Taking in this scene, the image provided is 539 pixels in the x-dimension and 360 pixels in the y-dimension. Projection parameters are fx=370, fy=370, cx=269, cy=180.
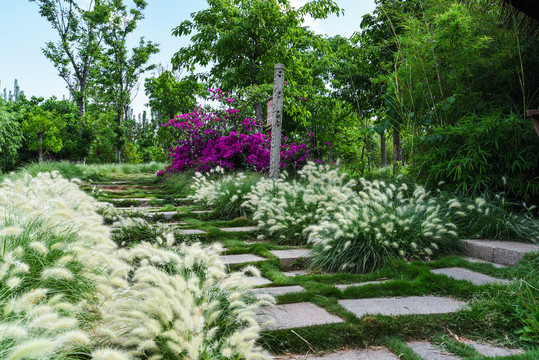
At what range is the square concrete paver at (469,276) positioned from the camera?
2.30 meters

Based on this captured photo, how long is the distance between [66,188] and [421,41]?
13.3 ft

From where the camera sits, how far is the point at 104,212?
4051 millimetres

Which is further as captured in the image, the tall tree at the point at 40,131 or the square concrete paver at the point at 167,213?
the tall tree at the point at 40,131

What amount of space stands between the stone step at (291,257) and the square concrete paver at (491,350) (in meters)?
1.47

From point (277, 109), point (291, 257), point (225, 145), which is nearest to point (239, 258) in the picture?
point (291, 257)

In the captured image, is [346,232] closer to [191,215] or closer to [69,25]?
[191,215]

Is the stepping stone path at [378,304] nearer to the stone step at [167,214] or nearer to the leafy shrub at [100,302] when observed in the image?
Answer: the leafy shrub at [100,302]

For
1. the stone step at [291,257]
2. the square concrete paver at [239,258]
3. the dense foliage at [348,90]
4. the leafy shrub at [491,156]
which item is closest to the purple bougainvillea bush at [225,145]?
the dense foliage at [348,90]

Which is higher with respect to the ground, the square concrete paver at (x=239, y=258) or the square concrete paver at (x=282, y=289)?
the square concrete paver at (x=239, y=258)

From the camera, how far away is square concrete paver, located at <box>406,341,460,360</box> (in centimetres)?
148

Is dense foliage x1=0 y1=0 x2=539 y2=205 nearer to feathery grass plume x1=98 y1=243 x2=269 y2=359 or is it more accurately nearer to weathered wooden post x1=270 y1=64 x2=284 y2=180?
weathered wooden post x1=270 y1=64 x2=284 y2=180

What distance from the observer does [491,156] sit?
11.6 ft

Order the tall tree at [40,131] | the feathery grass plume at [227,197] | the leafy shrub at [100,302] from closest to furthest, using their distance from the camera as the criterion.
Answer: the leafy shrub at [100,302] < the feathery grass plume at [227,197] < the tall tree at [40,131]

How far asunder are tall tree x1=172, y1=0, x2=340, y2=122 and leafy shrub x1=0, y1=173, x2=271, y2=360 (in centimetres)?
669
